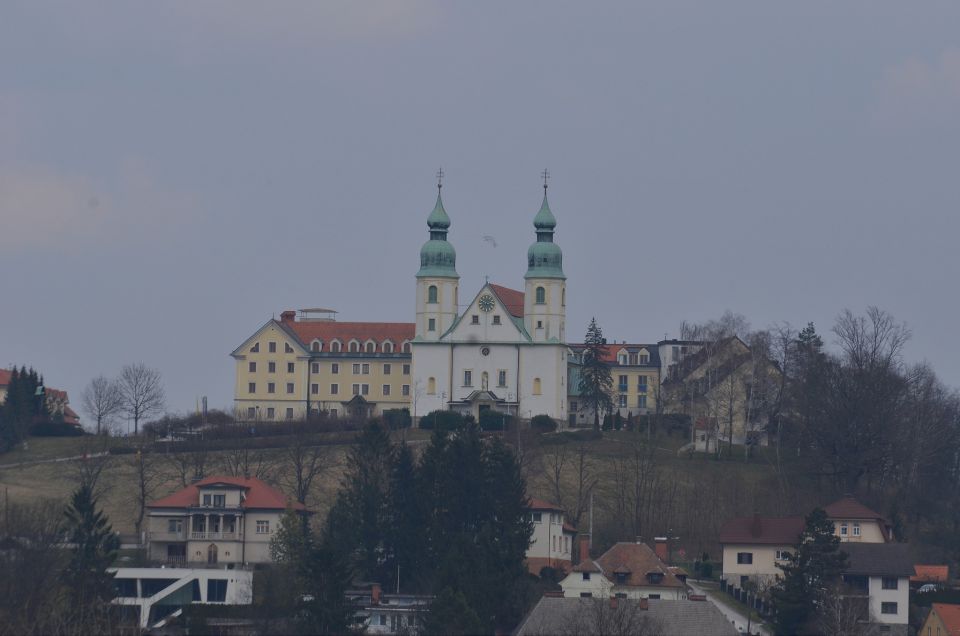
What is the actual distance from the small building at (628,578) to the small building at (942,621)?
8.65 metres

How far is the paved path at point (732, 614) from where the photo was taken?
92.1 metres

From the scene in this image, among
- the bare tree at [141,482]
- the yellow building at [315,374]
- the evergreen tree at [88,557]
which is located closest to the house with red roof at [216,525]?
the evergreen tree at [88,557]

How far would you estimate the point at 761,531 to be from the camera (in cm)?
10350

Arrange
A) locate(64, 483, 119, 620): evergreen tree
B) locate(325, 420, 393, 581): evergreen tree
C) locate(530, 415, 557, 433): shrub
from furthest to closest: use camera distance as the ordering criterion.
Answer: locate(530, 415, 557, 433): shrub < locate(325, 420, 393, 581): evergreen tree < locate(64, 483, 119, 620): evergreen tree

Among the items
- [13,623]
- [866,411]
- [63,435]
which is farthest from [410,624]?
[63,435]

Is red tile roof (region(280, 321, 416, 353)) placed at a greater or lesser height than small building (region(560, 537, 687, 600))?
greater

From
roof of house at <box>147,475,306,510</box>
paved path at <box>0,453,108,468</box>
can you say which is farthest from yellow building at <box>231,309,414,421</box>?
Result: roof of house at <box>147,475,306,510</box>

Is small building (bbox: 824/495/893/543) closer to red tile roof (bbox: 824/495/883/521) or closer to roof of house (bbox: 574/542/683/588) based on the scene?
red tile roof (bbox: 824/495/883/521)

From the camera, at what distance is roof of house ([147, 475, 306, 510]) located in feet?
345

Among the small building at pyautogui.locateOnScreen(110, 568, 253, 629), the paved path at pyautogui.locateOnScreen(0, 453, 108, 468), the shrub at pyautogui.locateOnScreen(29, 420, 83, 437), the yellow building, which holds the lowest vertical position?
the small building at pyautogui.locateOnScreen(110, 568, 253, 629)

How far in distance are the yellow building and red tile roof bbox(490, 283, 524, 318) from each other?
7514mm

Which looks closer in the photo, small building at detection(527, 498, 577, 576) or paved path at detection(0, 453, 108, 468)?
small building at detection(527, 498, 577, 576)

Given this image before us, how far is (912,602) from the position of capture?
97188 millimetres

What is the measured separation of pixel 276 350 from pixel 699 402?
2315cm
